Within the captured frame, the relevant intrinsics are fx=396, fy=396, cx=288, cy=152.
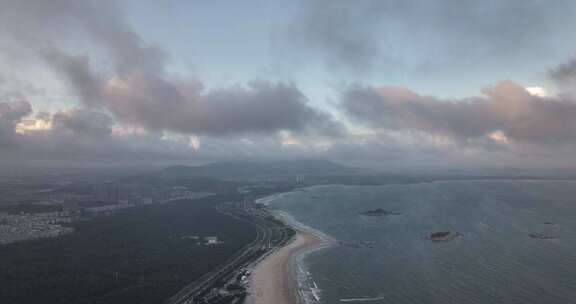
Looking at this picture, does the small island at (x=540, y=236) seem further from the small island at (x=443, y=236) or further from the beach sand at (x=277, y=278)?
the beach sand at (x=277, y=278)

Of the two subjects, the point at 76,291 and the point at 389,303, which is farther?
the point at 76,291

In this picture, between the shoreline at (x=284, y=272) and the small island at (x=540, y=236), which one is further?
the small island at (x=540, y=236)

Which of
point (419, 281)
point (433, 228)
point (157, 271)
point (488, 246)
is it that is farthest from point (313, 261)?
point (433, 228)

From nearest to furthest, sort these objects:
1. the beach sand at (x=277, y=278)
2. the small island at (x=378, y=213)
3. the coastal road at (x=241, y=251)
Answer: the beach sand at (x=277, y=278) < the coastal road at (x=241, y=251) < the small island at (x=378, y=213)

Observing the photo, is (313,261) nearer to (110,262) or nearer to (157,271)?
(157,271)

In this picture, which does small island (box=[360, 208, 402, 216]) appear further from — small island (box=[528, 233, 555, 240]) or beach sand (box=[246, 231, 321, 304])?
beach sand (box=[246, 231, 321, 304])

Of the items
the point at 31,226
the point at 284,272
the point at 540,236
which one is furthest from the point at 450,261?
the point at 31,226

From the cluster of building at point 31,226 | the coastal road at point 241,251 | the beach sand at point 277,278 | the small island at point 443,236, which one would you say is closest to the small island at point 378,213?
the coastal road at point 241,251
